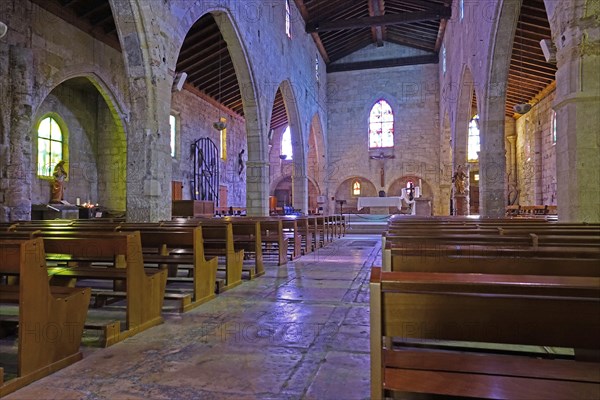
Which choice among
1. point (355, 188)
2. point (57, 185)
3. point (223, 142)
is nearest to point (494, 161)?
point (57, 185)

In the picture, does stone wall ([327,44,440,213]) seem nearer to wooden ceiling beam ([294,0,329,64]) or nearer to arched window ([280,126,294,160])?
wooden ceiling beam ([294,0,329,64])

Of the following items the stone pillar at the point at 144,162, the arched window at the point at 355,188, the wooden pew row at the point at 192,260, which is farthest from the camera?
the arched window at the point at 355,188

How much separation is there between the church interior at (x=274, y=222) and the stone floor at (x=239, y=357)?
16 mm

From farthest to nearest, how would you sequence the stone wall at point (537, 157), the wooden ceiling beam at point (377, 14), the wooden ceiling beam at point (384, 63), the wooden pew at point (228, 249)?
the wooden ceiling beam at point (384, 63)
the wooden ceiling beam at point (377, 14)
the stone wall at point (537, 157)
the wooden pew at point (228, 249)

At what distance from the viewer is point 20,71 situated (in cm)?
793

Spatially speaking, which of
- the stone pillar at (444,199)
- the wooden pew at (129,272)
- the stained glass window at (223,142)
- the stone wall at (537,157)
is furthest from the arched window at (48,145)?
the stone wall at (537,157)

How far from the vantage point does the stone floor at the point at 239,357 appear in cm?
184

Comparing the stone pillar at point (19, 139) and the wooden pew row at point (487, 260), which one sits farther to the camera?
the stone pillar at point (19, 139)

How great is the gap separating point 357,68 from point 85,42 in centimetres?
1402

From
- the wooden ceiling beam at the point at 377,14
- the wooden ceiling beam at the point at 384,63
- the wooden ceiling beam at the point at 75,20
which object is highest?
the wooden ceiling beam at the point at 377,14

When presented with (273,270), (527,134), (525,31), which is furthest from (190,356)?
(527,134)

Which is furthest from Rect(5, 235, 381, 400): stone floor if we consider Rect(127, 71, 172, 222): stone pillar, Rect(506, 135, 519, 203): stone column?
Rect(506, 135, 519, 203): stone column

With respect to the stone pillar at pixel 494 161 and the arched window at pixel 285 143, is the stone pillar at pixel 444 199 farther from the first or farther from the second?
the stone pillar at pixel 494 161

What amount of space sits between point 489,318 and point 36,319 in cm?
204
